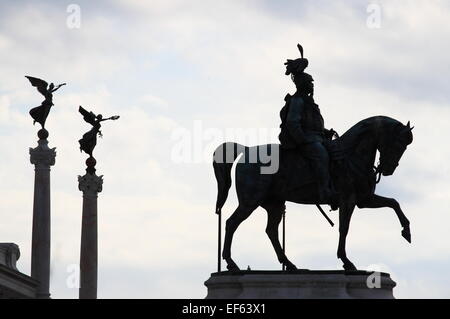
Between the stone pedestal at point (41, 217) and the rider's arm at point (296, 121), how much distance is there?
97.7 feet

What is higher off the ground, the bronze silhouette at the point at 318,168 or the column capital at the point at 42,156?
the column capital at the point at 42,156

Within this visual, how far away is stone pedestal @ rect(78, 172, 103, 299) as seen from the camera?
223 feet

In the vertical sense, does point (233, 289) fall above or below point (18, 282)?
below

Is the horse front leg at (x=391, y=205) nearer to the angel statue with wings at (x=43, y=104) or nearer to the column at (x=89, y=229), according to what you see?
the column at (x=89, y=229)

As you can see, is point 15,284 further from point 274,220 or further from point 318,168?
point 318,168

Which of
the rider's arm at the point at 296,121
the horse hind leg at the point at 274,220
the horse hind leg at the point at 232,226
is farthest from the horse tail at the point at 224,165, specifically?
the rider's arm at the point at 296,121

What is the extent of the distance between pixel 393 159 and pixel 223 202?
426cm

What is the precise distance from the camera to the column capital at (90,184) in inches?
2783

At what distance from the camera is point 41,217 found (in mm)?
73812

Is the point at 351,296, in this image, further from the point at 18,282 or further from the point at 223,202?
the point at 18,282

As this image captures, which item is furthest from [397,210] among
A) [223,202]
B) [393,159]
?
[223,202]
